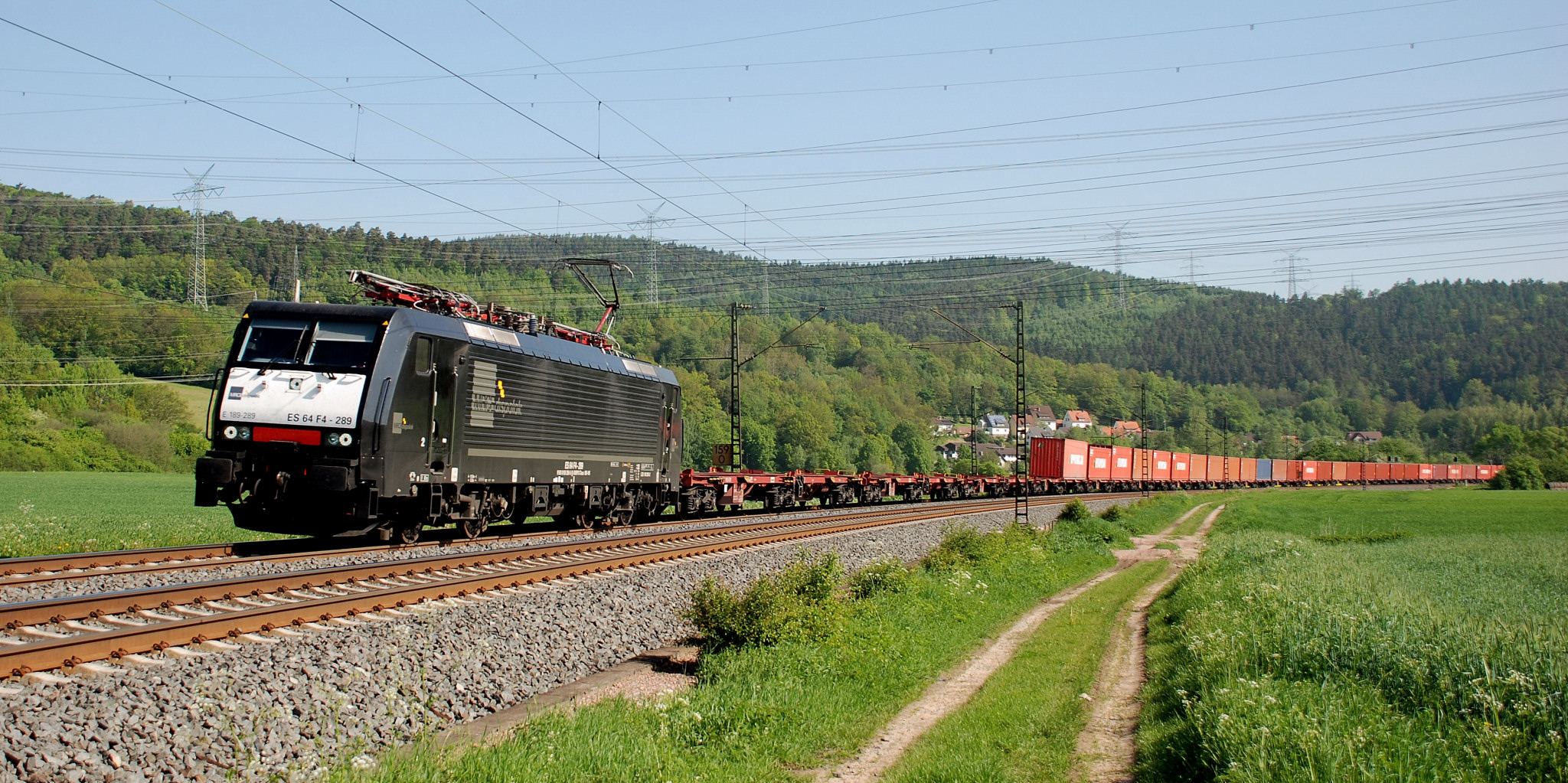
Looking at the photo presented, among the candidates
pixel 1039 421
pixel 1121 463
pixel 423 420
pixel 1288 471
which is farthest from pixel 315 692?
pixel 1039 421

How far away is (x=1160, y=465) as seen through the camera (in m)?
77.1

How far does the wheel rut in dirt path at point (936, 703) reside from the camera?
352 inches

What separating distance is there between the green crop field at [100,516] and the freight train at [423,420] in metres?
2.47

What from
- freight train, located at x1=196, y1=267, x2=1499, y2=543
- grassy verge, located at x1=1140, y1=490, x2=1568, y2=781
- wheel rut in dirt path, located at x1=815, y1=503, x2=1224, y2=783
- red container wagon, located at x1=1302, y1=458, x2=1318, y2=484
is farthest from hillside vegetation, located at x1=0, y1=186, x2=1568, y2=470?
grassy verge, located at x1=1140, y1=490, x2=1568, y2=781

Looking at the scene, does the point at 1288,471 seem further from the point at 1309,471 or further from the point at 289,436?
the point at 289,436

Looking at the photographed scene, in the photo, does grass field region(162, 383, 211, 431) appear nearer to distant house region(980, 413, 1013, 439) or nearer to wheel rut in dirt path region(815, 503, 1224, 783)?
wheel rut in dirt path region(815, 503, 1224, 783)

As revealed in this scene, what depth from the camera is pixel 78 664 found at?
28.2 ft

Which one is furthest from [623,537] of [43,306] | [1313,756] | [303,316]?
[43,306]

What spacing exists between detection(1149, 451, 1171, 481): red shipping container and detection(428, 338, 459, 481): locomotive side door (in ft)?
211

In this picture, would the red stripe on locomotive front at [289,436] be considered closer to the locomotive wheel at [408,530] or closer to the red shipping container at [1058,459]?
the locomotive wheel at [408,530]

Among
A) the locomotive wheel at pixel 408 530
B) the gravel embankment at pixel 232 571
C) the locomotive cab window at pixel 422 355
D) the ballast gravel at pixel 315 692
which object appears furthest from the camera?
the locomotive wheel at pixel 408 530

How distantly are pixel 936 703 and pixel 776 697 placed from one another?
2267 millimetres

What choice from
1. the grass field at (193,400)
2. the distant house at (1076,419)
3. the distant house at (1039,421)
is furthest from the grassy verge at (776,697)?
the distant house at (1076,419)

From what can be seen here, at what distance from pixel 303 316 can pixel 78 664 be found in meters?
8.97
